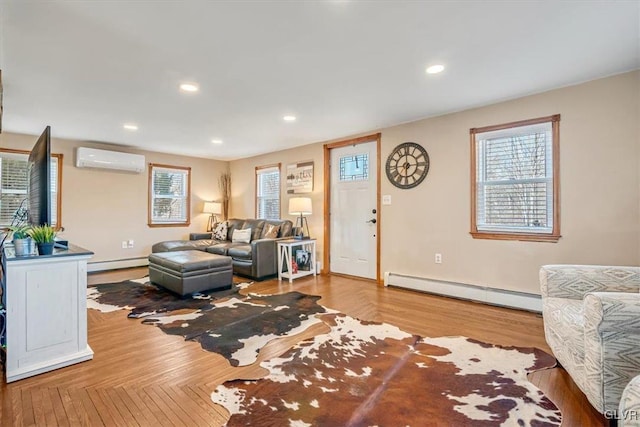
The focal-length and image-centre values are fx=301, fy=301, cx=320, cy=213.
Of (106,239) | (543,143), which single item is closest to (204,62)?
(543,143)

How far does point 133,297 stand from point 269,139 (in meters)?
3.05

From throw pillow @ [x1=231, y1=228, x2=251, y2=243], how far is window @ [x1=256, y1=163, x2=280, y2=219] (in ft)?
2.39

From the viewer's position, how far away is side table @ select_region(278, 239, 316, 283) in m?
4.62

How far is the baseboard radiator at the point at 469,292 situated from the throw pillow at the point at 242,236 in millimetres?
2642

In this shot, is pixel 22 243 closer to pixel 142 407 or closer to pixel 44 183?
pixel 44 183

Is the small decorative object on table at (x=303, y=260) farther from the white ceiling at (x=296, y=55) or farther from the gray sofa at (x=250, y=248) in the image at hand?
the white ceiling at (x=296, y=55)

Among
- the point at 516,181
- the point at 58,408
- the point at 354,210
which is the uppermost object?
the point at 516,181

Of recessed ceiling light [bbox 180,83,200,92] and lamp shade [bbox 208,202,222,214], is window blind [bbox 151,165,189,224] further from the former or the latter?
recessed ceiling light [bbox 180,83,200,92]

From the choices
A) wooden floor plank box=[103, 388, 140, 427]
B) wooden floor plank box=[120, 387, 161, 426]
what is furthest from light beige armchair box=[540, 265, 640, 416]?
wooden floor plank box=[103, 388, 140, 427]

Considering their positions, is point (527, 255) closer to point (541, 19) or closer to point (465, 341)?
point (465, 341)

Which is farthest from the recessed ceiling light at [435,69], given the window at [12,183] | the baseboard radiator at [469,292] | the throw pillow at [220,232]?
the window at [12,183]

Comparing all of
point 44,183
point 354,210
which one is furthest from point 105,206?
point 354,210

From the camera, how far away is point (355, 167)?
486 centimetres

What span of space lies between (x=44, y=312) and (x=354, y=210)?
377cm
